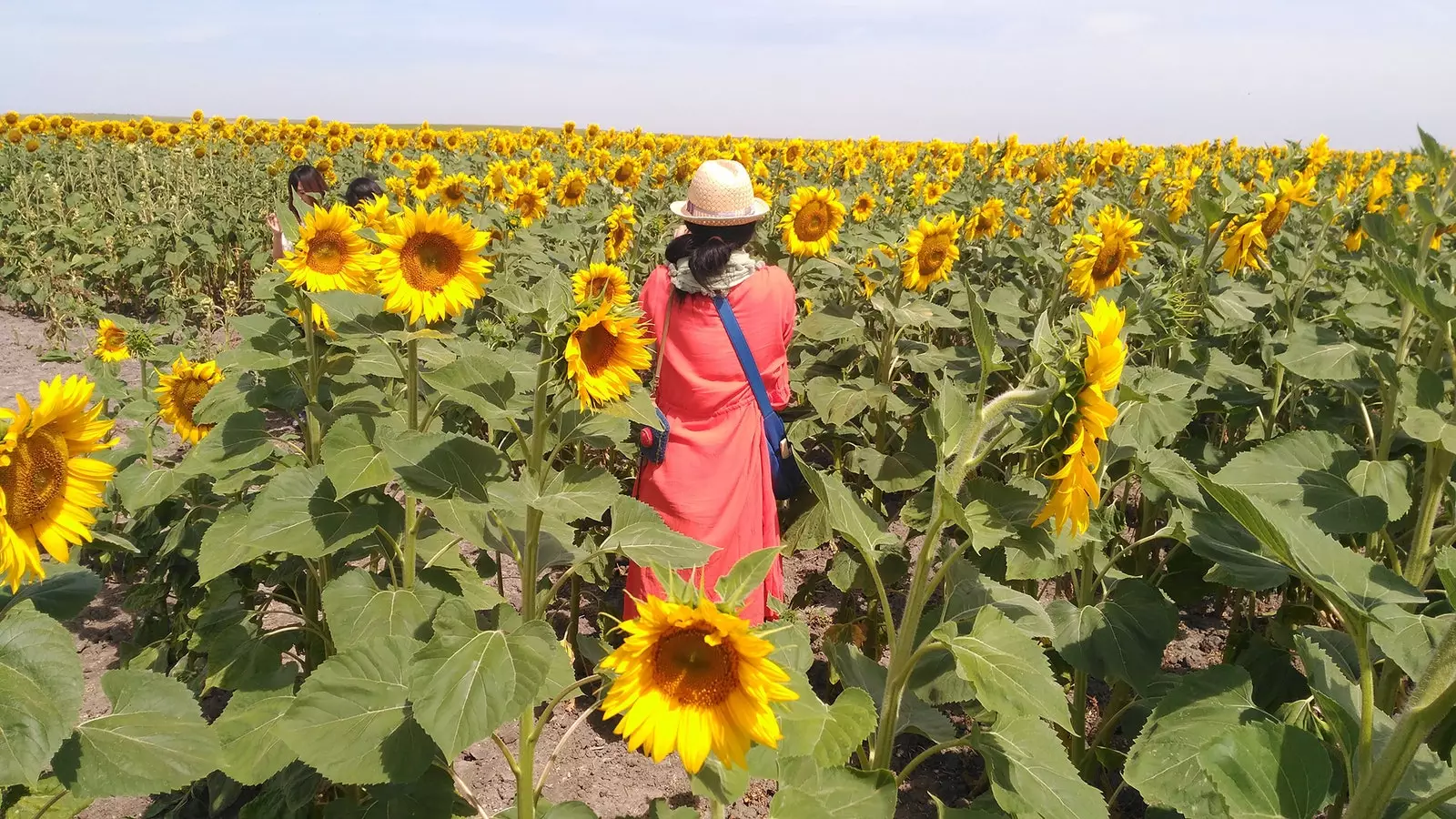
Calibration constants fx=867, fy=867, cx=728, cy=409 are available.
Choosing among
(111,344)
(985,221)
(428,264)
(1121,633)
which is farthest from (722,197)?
(985,221)

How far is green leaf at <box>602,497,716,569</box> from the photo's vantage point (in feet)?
4.89

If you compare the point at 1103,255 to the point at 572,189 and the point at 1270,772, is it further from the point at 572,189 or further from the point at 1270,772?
the point at 572,189

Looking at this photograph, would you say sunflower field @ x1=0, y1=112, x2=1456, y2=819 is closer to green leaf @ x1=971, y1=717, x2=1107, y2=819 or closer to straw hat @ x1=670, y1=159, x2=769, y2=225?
green leaf @ x1=971, y1=717, x2=1107, y2=819

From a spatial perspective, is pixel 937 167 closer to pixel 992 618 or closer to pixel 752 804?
pixel 752 804

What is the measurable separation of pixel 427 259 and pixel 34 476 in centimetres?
99

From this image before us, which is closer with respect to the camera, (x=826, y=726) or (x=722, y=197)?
(x=826, y=726)

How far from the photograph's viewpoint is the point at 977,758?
313 cm

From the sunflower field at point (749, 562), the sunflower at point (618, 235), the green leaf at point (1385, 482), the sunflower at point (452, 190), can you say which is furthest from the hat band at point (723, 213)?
the sunflower at point (452, 190)

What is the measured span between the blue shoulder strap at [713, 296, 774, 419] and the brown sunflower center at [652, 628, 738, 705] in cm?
187

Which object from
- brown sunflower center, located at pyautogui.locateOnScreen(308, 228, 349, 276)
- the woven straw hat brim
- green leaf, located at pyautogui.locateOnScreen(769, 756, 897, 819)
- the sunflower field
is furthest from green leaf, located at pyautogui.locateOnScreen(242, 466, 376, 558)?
the woven straw hat brim

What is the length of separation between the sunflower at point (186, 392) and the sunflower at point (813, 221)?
3.01m

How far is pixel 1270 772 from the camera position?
1.28 m

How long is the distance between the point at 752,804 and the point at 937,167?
1038 centimetres

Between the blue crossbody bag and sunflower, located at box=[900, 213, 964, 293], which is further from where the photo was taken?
sunflower, located at box=[900, 213, 964, 293]
